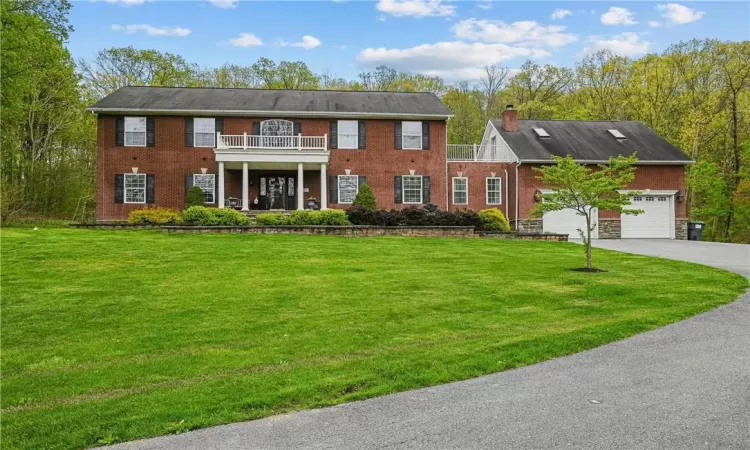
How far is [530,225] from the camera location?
25844mm

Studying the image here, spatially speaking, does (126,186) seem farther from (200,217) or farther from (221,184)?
(200,217)

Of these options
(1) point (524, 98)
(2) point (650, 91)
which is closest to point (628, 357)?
(2) point (650, 91)

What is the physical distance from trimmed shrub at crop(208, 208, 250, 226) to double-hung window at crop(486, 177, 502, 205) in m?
12.4

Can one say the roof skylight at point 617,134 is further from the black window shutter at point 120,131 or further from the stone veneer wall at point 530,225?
the black window shutter at point 120,131

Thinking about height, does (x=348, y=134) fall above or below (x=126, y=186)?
above

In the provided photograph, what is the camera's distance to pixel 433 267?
41.8ft

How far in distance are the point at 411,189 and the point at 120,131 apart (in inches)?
539

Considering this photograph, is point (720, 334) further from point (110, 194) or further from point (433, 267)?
point (110, 194)

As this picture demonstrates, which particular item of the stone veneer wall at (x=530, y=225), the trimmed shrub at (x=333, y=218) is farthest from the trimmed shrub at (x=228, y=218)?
the stone veneer wall at (x=530, y=225)

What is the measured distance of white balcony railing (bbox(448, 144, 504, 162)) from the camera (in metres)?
28.4

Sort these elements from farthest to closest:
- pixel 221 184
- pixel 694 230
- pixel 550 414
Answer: pixel 694 230 < pixel 221 184 < pixel 550 414

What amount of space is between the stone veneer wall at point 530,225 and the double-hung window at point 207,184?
1438cm

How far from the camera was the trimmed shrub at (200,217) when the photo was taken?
65.2 feet

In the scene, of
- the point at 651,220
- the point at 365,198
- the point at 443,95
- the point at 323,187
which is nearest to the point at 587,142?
the point at 651,220
